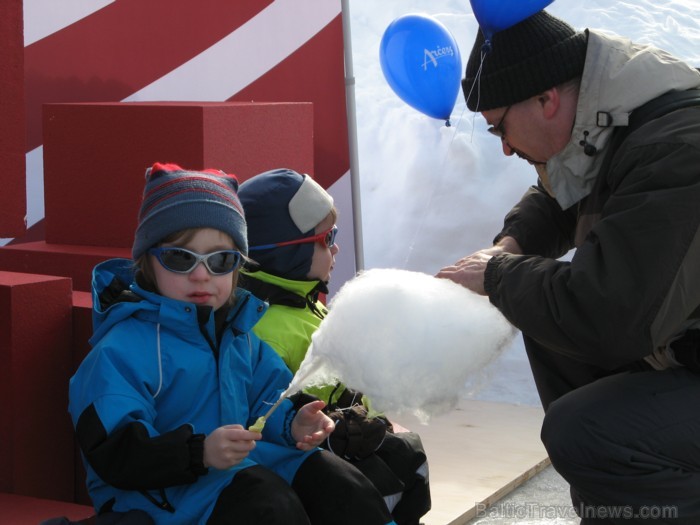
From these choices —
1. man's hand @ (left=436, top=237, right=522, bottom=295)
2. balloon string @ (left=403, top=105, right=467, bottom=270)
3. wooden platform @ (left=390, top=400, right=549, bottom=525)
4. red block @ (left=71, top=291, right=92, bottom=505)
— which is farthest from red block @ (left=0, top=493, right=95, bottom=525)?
balloon string @ (left=403, top=105, right=467, bottom=270)

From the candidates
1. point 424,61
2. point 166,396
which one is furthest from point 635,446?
point 424,61

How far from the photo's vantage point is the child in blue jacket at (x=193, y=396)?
6.24ft

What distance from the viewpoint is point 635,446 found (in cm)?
217

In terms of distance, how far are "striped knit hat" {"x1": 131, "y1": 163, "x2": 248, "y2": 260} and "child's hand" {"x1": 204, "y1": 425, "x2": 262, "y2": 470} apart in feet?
1.70

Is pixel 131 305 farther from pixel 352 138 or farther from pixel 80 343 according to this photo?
pixel 352 138

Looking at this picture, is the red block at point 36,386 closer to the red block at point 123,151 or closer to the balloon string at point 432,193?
the red block at point 123,151

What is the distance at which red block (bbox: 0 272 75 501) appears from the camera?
2.39 meters

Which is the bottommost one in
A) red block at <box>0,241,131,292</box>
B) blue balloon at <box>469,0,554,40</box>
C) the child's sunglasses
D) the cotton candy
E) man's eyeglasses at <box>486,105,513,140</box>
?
red block at <box>0,241,131,292</box>

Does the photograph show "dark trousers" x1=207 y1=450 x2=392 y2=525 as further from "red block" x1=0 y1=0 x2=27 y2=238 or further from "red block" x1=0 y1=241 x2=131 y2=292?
"red block" x1=0 y1=241 x2=131 y2=292

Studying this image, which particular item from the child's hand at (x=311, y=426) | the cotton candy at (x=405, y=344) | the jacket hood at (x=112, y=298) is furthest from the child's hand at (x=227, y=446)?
the jacket hood at (x=112, y=298)

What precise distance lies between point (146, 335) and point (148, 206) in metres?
0.33

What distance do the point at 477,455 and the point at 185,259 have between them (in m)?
1.84

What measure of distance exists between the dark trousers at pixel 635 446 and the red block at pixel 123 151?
1.49 meters

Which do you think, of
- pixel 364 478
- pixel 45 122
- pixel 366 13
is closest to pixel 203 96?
pixel 45 122
